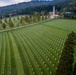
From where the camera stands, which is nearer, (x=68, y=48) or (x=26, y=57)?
(x=68, y=48)

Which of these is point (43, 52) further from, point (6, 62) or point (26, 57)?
point (6, 62)

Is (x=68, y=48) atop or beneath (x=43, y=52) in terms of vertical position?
atop

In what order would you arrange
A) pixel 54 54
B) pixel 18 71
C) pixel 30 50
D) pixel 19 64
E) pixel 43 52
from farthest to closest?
pixel 30 50
pixel 43 52
pixel 54 54
pixel 19 64
pixel 18 71

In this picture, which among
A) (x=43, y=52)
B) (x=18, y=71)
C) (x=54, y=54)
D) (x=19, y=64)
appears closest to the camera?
(x=18, y=71)

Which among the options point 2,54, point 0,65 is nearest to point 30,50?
point 2,54

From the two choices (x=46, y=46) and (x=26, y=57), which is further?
(x=46, y=46)

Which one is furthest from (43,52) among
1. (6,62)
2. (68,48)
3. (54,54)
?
(6,62)

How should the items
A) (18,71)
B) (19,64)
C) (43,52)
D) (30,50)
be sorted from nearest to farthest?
(18,71) < (19,64) < (43,52) < (30,50)

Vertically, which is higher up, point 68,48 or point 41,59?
point 68,48

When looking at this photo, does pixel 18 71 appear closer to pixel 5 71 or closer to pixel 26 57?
pixel 5 71
